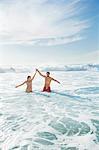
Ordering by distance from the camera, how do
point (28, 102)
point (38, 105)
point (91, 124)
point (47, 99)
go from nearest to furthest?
point (91, 124)
point (38, 105)
point (28, 102)
point (47, 99)

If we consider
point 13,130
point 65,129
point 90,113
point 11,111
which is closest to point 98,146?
point 65,129

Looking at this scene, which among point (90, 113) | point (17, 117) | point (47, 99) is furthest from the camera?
point (47, 99)

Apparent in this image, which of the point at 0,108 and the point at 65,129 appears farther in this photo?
the point at 0,108

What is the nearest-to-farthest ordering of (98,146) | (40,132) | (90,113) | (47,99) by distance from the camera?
(98,146)
(40,132)
(90,113)
(47,99)

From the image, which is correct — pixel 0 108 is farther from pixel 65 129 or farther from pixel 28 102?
pixel 65 129

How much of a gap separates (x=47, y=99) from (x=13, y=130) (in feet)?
20.6

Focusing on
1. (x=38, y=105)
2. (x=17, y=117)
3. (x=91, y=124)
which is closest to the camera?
(x=91, y=124)

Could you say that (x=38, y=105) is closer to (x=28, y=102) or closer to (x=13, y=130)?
(x=28, y=102)

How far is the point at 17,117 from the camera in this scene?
9594 millimetres

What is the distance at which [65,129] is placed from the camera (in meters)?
7.95

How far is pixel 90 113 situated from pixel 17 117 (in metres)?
3.02

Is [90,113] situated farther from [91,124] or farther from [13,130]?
[13,130]

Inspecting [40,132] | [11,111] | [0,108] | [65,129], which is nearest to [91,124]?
[65,129]

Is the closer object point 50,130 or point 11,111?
point 50,130
